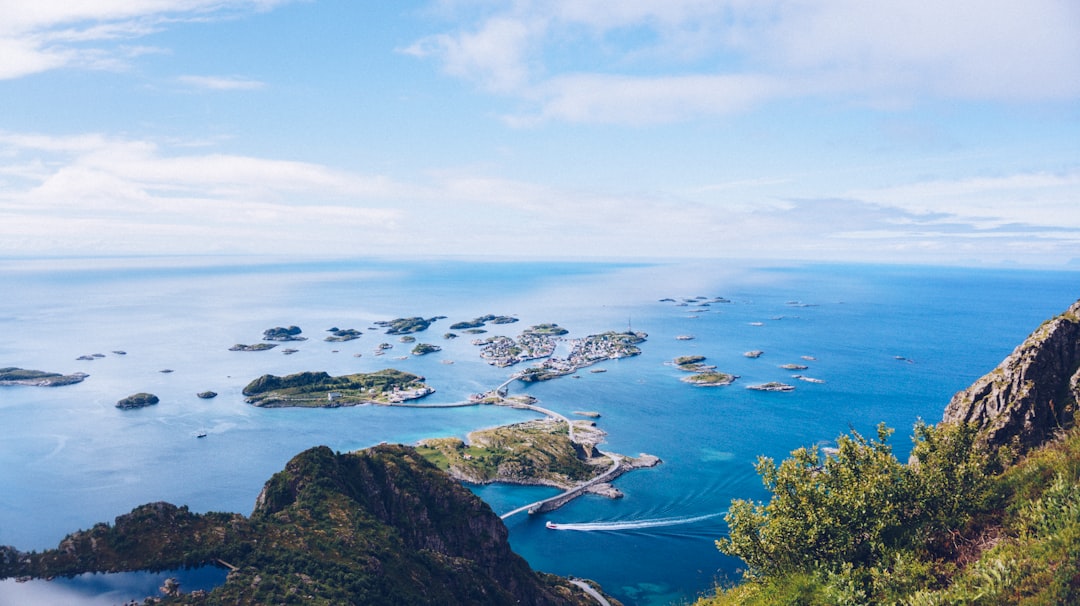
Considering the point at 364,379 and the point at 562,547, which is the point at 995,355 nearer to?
the point at 562,547

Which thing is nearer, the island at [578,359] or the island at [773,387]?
the island at [773,387]

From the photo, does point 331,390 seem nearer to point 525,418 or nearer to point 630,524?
point 525,418

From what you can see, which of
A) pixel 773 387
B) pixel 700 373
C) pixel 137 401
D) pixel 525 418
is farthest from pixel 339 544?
pixel 700 373

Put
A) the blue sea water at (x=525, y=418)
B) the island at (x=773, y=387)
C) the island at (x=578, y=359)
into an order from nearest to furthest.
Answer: the blue sea water at (x=525, y=418), the island at (x=773, y=387), the island at (x=578, y=359)

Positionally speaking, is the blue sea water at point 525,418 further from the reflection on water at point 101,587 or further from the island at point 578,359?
the reflection on water at point 101,587

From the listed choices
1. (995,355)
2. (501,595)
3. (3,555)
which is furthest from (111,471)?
(995,355)

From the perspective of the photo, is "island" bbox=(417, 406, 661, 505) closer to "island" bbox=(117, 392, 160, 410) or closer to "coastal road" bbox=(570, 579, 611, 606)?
"coastal road" bbox=(570, 579, 611, 606)

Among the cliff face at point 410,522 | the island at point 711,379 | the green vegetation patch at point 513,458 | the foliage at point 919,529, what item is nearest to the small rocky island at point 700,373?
the island at point 711,379
